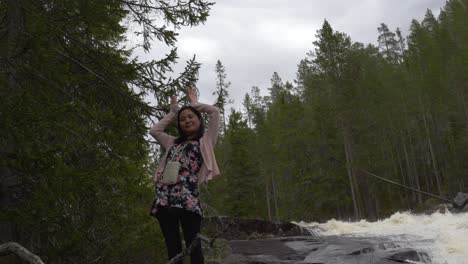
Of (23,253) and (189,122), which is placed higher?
(189,122)

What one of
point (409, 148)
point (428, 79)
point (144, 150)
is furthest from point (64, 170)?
point (409, 148)

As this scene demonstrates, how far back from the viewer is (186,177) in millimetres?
3611

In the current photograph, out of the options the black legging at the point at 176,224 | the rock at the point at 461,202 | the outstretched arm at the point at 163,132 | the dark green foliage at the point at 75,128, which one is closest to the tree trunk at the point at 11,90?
the dark green foliage at the point at 75,128

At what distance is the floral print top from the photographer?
11.4ft

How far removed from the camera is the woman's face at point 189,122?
12.5 ft

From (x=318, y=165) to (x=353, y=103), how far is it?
6190 millimetres

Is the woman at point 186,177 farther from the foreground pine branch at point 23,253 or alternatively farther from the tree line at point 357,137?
the tree line at point 357,137

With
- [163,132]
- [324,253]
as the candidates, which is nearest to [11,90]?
[163,132]

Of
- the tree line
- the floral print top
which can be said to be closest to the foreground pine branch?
the floral print top

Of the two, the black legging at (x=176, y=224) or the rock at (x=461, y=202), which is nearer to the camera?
the black legging at (x=176, y=224)

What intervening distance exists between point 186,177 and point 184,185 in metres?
0.09

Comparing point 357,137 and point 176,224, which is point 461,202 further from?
point 176,224

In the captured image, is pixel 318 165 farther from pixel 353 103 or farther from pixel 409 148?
pixel 409 148

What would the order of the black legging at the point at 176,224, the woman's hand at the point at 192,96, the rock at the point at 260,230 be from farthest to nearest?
the rock at the point at 260,230
the woman's hand at the point at 192,96
the black legging at the point at 176,224
